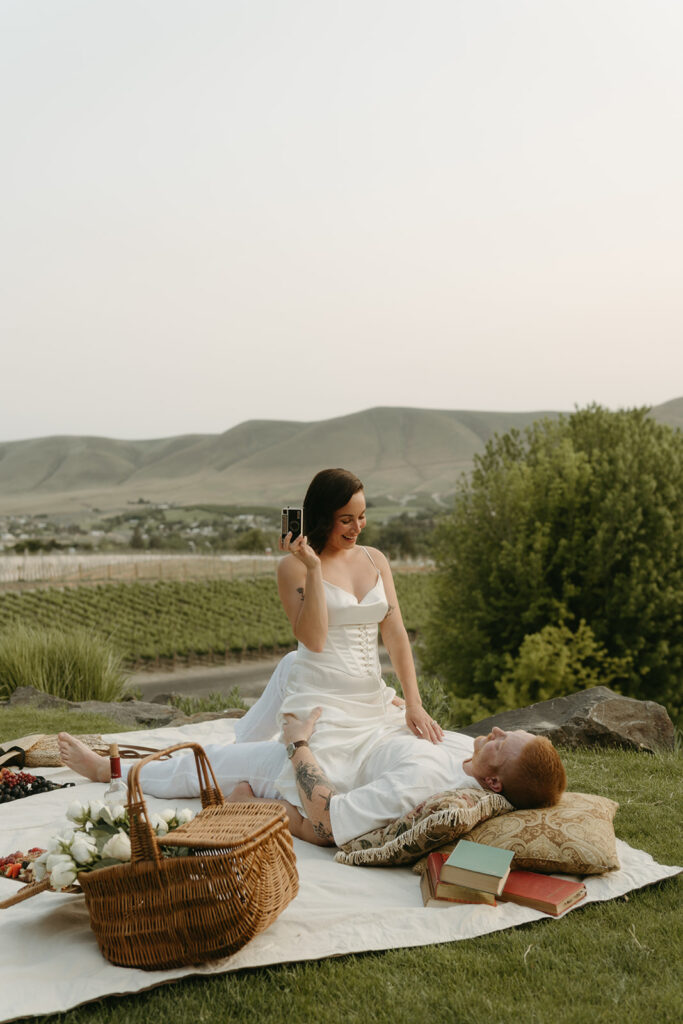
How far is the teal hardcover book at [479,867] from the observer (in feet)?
11.8

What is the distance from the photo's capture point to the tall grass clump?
11352mm

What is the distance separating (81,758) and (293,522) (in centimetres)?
207

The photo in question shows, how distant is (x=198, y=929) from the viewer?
10.0 feet

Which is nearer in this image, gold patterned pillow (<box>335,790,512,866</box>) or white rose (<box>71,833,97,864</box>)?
white rose (<box>71,833,97,864</box>)

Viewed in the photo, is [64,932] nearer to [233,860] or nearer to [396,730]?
[233,860]

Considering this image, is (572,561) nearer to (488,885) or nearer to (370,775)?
(370,775)

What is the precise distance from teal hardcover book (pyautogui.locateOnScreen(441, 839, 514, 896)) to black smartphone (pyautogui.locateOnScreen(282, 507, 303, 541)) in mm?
1772

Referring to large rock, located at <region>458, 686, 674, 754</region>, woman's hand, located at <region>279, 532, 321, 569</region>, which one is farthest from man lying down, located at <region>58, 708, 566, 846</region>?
large rock, located at <region>458, 686, 674, 754</region>

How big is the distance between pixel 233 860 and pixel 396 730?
191cm

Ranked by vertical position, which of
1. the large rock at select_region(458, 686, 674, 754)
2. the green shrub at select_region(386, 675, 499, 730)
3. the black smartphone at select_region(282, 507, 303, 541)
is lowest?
the green shrub at select_region(386, 675, 499, 730)

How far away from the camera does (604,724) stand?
21.9 feet

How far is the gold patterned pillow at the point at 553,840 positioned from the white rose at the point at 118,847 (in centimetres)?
151

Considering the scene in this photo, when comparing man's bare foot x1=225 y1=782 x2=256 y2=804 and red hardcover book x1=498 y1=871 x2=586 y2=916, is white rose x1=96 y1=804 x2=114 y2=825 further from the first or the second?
red hardcover book x1=498 y1=871 x2=586 y2=916

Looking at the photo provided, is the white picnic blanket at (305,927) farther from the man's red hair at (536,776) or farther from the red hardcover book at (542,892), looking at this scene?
the man's red hair at (536,776)
